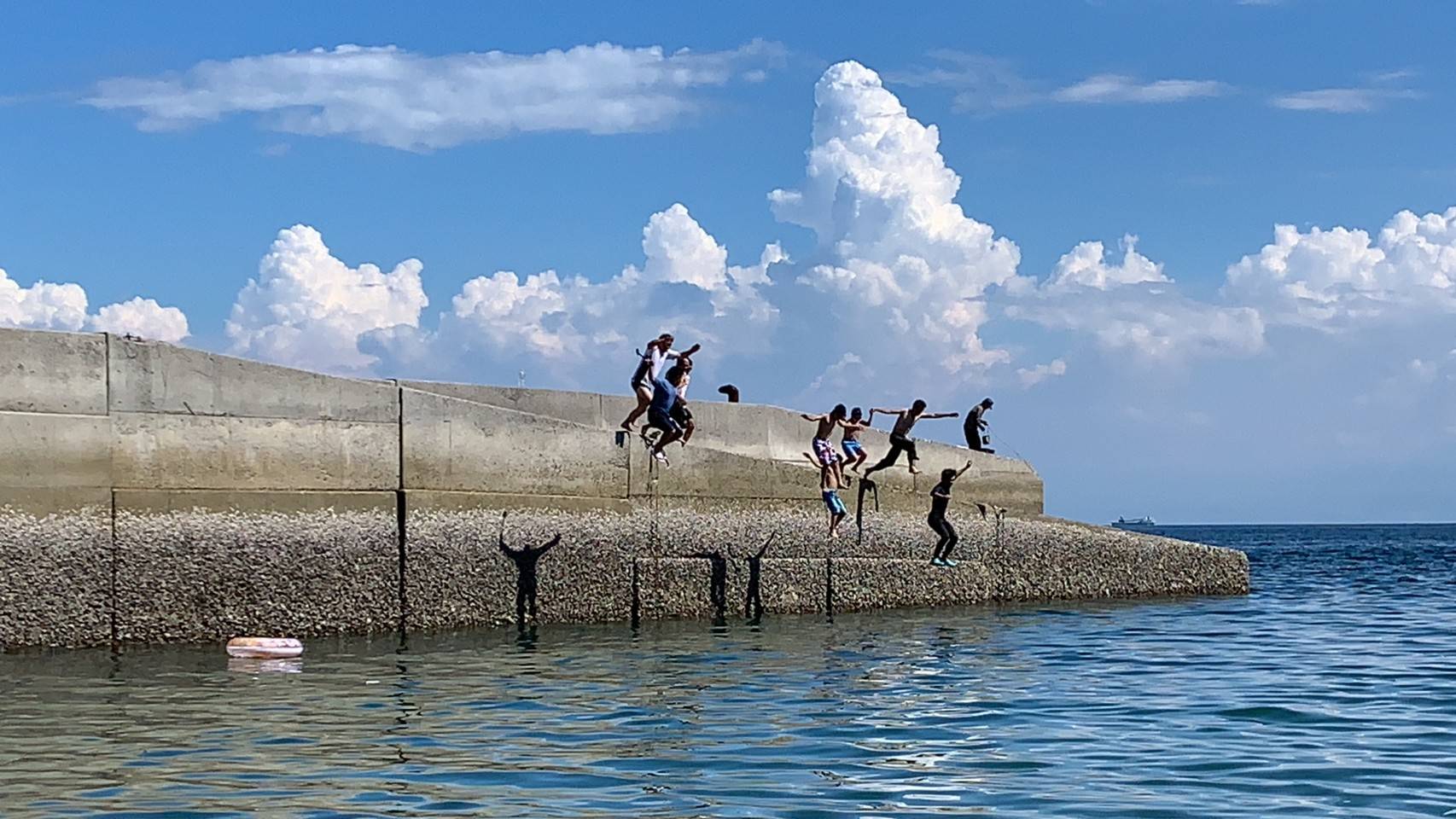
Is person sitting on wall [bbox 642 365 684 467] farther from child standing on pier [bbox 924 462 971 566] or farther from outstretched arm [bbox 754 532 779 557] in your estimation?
child standing on pier [bbox 924 462 971 566]

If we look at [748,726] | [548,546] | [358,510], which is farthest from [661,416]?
[748,726]

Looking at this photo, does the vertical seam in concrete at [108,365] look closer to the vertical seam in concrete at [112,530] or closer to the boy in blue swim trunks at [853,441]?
the vertical seam in concrete at [112,530]

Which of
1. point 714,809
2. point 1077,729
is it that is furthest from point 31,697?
point 1077,729

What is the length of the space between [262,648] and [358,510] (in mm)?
1568

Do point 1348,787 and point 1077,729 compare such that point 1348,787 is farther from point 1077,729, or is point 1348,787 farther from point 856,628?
point 856,628

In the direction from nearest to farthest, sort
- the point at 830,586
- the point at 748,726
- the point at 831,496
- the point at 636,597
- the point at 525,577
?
the point at 748,726 → the point at 525,577 → the point at 636,597 → the point at 831,496 → the point at 830,586

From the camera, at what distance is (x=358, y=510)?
1568 cm

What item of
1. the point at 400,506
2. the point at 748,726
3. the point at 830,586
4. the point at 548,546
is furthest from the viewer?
the point at 830,586

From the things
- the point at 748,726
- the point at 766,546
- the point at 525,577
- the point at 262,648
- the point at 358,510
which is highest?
the point at 358,510

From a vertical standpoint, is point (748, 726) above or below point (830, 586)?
below

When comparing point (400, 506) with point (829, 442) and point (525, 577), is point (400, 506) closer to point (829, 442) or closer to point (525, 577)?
Answer: point (525, 577)

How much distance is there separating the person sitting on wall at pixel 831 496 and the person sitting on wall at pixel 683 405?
1.69 meters

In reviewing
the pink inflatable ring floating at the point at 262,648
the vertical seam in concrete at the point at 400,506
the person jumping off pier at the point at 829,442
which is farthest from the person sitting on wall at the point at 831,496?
the pink inflatable ring floating at the point at 262,648

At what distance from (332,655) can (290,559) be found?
1.02 meters
